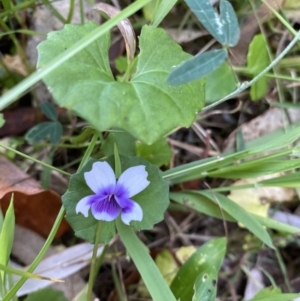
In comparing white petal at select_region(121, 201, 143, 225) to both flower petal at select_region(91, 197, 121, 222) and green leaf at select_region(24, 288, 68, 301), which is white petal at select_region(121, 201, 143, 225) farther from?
green leaf at select_region(24, 288, 68, 301)

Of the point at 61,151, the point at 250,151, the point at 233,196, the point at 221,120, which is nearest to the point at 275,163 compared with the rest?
the point at 250,151

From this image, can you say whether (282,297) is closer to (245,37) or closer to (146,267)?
(146,267)

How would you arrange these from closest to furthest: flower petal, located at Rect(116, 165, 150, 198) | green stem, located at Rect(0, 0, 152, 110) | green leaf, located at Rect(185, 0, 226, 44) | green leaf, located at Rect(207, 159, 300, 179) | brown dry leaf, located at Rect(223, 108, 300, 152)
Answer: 1. green stem, located at Rect(0, 0, 152, 110)
2. green leaf, located at Rect(185, 0, 226, 44)
3. flower petal, located at Rect(116, 165, 150, 198)
4. green leaf, located at Rect(207, 159, 300, 179)
5. brown dry leaf, located at Rect(223, 108, 300, 152)

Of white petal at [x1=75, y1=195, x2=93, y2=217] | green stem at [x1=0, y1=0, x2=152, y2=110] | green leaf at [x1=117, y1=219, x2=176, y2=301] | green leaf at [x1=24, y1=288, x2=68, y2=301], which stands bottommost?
green leaf at [x1=24, y1=288, x2=68, y2=301]

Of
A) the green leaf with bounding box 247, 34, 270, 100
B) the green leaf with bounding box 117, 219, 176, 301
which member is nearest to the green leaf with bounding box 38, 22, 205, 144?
the green leaf with bounding box 117, 219, 176, 301

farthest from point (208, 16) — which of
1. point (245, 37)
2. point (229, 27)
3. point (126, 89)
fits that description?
point (245, 37)

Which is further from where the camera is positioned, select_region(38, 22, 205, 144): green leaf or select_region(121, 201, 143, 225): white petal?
select_region(121, 201, 143, 225): white petal
